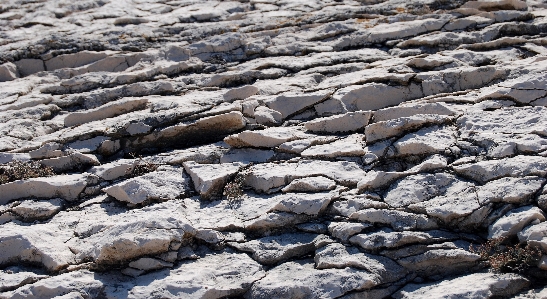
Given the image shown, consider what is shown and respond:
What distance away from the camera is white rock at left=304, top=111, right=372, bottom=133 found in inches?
320

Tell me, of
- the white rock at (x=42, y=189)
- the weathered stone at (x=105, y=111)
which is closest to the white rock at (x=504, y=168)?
the white rock at (x=42, y=189)

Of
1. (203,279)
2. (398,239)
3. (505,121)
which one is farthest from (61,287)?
(505,121)

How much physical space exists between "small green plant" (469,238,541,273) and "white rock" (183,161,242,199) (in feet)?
10.9

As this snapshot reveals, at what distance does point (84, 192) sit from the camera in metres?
7.52

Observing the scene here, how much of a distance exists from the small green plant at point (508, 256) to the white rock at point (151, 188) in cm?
386

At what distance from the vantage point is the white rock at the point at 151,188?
715 cm

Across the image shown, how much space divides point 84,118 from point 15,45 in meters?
3.65

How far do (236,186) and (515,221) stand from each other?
3.40 metres

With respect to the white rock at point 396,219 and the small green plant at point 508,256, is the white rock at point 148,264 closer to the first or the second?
the white rock at point 396,219

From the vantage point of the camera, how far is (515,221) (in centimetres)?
583

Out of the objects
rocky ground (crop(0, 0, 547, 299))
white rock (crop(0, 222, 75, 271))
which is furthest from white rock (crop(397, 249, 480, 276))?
white rock (crop(0, 222, 75, 271))

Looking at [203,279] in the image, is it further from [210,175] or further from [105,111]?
[105,111]

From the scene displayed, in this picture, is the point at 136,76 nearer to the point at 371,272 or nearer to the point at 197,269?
the point at 197,269

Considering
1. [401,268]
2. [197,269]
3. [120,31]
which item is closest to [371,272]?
[401,268]
